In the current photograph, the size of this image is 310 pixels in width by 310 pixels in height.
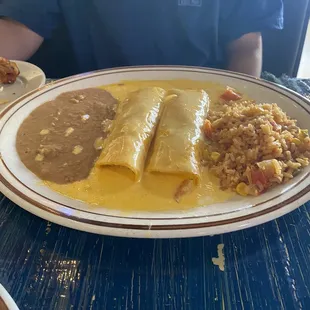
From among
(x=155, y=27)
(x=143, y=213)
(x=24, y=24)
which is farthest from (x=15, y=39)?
(x=143, y=213)

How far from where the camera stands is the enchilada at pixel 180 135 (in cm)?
113

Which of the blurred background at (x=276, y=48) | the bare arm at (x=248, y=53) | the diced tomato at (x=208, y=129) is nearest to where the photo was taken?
the diced tomato at (x=208, y=129)

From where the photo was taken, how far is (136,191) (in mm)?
1080

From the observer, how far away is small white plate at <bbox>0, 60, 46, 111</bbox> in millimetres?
1645

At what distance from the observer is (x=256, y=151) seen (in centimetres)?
110

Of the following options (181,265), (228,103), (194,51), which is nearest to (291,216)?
(181,265)

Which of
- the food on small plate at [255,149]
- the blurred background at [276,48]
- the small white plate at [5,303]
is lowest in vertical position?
the blurred background at [276,48]

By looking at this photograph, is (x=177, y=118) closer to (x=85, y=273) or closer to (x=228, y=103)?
(x=228, y=103)

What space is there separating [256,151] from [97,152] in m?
0.48

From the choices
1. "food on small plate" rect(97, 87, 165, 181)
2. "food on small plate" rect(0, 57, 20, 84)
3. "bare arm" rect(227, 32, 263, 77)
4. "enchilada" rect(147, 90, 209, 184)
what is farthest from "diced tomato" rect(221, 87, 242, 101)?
"food on small plate" rect(0, 57, 20, 84)

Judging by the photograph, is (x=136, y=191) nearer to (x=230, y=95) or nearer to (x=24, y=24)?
(x=230, y=95)

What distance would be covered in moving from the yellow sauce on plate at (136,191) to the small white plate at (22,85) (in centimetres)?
65

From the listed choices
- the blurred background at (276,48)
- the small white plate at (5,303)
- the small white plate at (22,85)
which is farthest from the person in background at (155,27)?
the small white plate at (5,303)

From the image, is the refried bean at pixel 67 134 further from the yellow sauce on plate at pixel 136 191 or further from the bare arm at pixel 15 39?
the bare arm at pixel 15 39
